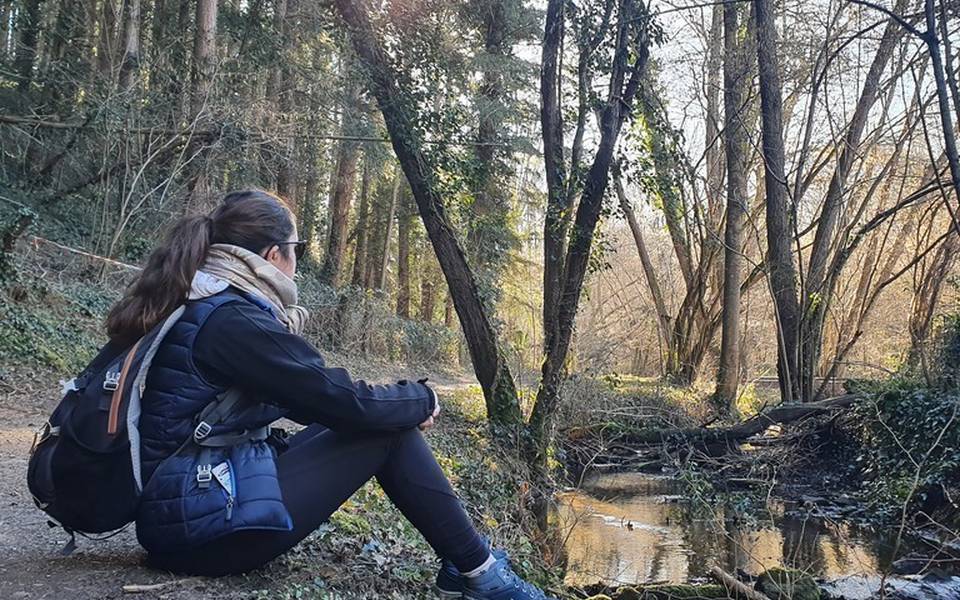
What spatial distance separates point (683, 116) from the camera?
602 inches

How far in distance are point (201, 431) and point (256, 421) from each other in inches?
7.0

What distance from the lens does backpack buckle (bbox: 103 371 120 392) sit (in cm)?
216

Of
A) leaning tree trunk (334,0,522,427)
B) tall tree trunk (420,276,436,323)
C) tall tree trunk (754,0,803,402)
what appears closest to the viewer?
leaning tree trunk (334,0,522,427)

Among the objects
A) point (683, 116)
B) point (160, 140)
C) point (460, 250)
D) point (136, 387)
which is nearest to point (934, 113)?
point (683, 116)

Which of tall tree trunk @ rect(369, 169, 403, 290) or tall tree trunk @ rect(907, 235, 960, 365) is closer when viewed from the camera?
tall tree trunk @ rect(907, 235, 960, 365)

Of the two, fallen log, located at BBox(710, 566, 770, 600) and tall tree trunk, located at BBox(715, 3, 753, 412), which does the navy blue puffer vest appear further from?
tall tree trunk, located at BBox(715, 3, 753, 412)

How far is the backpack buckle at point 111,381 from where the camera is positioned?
216 cm

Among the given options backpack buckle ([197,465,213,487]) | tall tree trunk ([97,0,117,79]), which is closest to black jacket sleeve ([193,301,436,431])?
backpack buckle ([197,465,213,487])

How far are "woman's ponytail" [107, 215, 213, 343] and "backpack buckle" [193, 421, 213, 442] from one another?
1.11ft

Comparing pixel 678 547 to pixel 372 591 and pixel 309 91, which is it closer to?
pixel 372 591

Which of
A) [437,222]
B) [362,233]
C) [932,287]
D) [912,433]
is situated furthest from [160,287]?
[362,233]

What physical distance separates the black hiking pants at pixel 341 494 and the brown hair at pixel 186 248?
24.4 inches

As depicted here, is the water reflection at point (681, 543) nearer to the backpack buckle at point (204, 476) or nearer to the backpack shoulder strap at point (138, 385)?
the backpack buckle at point (204, 476)

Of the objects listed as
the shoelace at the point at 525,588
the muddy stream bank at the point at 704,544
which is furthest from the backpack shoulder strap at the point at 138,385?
the muddy stream bank at the point at 704,544
